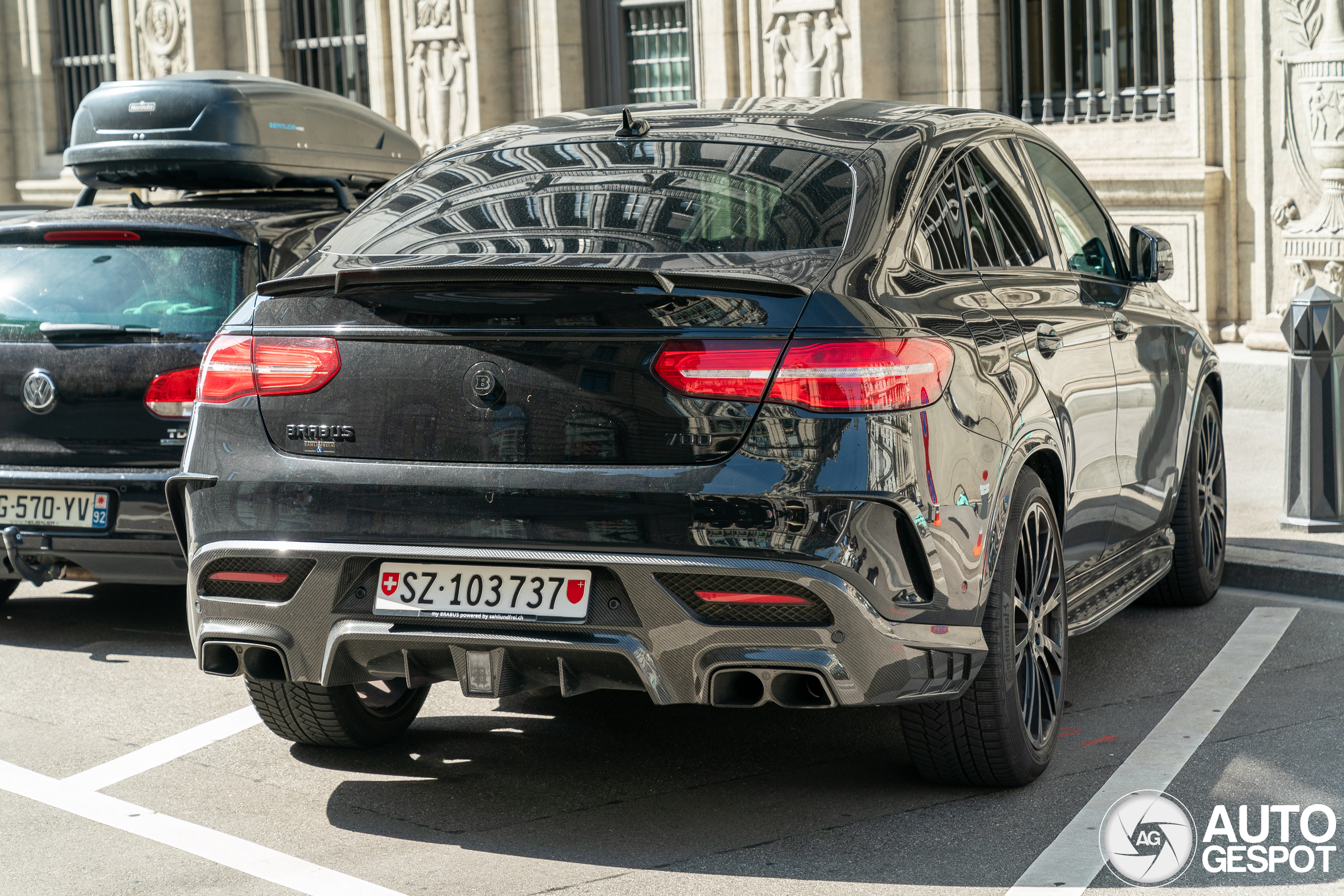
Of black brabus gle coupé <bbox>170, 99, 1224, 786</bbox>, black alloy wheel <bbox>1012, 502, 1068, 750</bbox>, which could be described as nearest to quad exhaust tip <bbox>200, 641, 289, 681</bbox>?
black brabus gle coupé <bbox>170, 99, 1224, 786</bbox>

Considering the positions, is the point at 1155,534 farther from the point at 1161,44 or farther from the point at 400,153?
the point at 1161,44

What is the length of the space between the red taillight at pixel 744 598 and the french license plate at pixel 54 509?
3038 millimetres

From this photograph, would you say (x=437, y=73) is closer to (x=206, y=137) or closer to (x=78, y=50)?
(x=78, y=50)

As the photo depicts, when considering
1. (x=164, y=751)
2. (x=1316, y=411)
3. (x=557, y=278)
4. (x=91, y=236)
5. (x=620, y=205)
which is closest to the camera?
(x=557, y=278)

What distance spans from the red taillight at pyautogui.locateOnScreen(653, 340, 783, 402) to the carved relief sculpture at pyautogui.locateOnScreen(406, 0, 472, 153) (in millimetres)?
11970

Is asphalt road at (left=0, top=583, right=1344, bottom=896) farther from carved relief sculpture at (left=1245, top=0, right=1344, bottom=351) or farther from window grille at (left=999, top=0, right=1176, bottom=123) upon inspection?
window grille at (left=999, top=0, right=1176, bottom=123)

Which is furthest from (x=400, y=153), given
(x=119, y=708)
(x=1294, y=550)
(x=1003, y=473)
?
(x=1003, y=473)

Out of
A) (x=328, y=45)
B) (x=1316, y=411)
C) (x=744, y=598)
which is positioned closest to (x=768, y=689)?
(x=744, y=598)

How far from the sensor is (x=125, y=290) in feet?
20.3

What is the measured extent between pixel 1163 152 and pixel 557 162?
773cm

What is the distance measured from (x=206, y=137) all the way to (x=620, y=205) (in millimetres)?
4247

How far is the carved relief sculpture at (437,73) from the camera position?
50.5 ft

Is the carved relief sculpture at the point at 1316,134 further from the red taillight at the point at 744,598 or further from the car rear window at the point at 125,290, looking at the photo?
the red taillight at the point at 744,598

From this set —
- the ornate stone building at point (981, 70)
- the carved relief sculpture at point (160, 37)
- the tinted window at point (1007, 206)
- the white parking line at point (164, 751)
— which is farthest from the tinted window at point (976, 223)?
the carved relief sculpture at point (160, 37)
